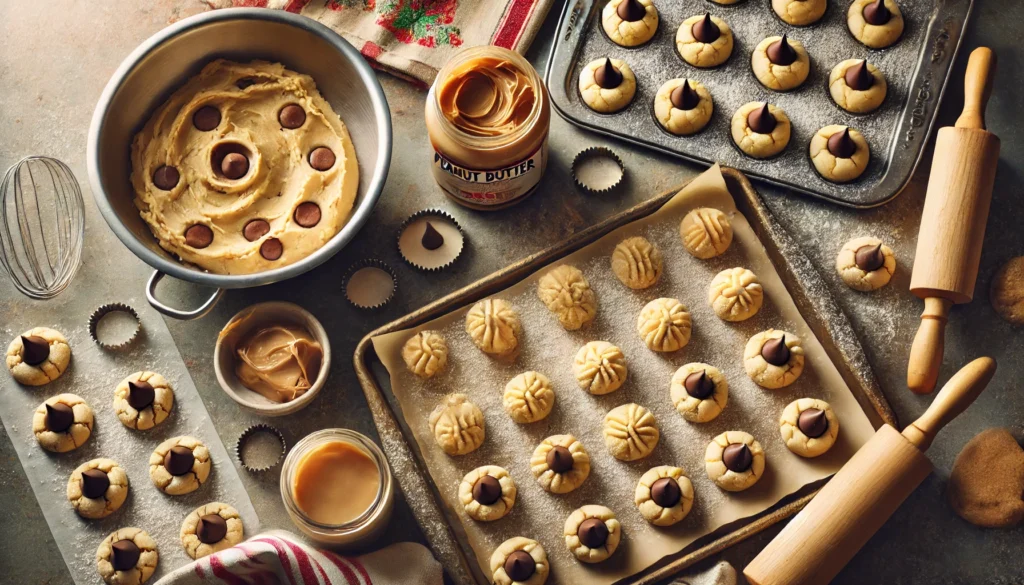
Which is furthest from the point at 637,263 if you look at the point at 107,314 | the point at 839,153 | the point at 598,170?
the point at 107,314

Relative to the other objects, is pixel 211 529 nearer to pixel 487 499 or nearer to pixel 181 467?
pixel 181 467

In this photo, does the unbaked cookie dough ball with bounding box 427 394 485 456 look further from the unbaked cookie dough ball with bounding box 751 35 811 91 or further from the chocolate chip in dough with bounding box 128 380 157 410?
the unbaked cookie dough ball with bounding box 751 35 811 91

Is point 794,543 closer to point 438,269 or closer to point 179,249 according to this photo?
point 438,269

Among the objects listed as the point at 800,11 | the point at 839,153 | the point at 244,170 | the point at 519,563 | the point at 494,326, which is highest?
the point at 800,11

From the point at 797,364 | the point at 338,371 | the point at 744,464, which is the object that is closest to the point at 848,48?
the point at 797,364

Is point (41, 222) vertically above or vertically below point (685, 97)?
Answer: below

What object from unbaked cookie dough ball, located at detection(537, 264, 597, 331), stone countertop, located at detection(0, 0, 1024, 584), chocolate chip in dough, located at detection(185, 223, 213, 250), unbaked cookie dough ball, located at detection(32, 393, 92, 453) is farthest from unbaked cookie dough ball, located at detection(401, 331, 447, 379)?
unbaked cookie dough ball, located at detection(32, 393, 92, 453)
